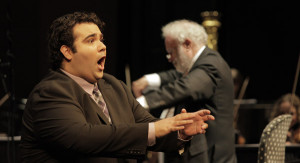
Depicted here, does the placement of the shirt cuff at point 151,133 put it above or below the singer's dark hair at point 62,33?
below

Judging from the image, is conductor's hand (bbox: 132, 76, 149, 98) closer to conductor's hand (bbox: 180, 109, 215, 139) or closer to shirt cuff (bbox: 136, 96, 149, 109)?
shirt cuff (bbox: 136, 96, 149, 109)

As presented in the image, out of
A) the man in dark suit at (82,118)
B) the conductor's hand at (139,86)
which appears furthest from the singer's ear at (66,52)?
the conductor's hand at (139,86)

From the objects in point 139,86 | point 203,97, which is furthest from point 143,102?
point 139,86

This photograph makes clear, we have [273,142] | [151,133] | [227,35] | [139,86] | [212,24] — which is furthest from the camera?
[227,35]

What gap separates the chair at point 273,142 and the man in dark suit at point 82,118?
1.87 feet

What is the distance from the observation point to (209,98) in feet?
9.35

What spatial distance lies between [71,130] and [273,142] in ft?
3.78

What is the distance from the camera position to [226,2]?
8234 mm

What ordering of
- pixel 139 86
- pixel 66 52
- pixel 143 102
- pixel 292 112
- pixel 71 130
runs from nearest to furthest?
1. pixel 71 130
2. pixel 66 52
3. pixel 143 102
4. pixel 139 86
5. pixel 292 112

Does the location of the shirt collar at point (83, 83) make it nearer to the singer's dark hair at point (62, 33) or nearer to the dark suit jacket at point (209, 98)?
the singer's dark hair at point (62, 33)

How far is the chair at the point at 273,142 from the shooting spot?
238 cm

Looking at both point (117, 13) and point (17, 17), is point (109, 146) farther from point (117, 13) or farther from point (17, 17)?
point (117, 13)

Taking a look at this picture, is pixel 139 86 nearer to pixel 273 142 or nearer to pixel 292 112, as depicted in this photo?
pixel 273 142

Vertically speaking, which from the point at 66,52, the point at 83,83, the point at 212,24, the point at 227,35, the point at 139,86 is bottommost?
the point at 227,35
